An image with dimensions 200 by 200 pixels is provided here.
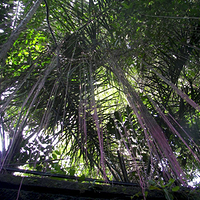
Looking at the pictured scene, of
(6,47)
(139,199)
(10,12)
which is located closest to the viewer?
(139,199)

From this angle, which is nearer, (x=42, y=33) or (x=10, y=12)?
(x=10, y=12)

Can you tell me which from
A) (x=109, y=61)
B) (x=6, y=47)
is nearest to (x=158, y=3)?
(x=109, y=61)

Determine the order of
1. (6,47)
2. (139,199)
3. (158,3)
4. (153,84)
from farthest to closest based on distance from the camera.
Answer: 1. (153,84)
2. (158,3)
3. (6,47)
4. (139,199)

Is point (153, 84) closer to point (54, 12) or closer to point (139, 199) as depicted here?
point (54, 12)

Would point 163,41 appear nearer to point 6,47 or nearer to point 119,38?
point 119,38

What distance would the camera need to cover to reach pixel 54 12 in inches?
74.1

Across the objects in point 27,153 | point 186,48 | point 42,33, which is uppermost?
point 42,33

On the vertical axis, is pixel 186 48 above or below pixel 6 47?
above

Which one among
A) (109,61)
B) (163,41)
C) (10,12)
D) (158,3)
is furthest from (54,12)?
(163,41)

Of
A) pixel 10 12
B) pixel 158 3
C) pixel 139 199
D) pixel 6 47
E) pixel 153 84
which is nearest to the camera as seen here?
pixel 139 199

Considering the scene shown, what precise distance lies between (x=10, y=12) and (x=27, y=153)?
1320mm

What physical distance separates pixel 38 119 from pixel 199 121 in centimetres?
150

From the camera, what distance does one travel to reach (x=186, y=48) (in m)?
1.84

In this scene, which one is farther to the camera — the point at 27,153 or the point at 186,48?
the point at 186,48
